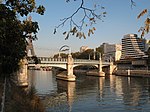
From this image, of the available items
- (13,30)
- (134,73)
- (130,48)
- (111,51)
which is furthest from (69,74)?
(111,51)

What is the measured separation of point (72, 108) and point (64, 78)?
42809 mm

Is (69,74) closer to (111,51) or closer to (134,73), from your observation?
(134,73)

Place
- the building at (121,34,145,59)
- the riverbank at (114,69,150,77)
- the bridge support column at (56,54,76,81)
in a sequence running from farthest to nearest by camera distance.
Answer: the building at (121,34,145,59), the riverbank at (114,69,150,77), the bridge support column at (56,54,76,81)

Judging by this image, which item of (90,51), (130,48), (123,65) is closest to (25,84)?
(123,65)

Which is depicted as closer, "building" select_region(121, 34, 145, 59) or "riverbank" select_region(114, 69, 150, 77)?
"riverbank" select_region(114, 69, 150, 77)

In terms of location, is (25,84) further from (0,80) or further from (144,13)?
(144,13)

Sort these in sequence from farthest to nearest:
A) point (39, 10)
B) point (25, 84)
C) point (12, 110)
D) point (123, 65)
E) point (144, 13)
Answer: point (123, 65) → point (25, 84) → point (12, 110) → point (39, 10) → point (144, 13)

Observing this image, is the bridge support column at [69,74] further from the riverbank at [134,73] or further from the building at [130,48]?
the building at [130,48]

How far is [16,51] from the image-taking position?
1001 centimetres

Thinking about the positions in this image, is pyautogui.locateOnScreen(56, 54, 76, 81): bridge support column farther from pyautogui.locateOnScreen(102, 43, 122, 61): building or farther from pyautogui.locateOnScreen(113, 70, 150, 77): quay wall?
pyautogui.locateOnScreen(102, 43, 122, 61): building

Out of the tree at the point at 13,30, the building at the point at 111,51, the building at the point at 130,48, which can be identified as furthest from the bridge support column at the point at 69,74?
the building at the point at 111,51

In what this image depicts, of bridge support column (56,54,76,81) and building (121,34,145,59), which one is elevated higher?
building (121,34,145,59)

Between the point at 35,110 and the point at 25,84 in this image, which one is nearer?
the point at 35,110

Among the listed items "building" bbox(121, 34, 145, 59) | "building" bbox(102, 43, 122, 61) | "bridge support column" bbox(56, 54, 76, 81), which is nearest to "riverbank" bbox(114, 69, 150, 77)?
"bridge support column" bbox(56, 54, 76, 81)
